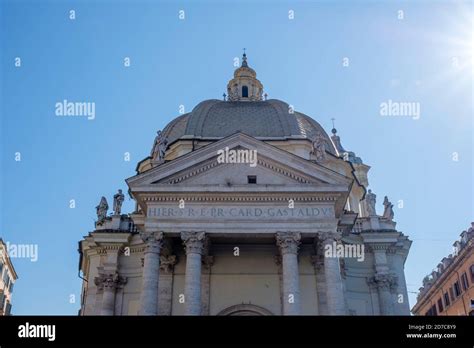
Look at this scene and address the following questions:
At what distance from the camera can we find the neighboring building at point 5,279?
56688 millimetres

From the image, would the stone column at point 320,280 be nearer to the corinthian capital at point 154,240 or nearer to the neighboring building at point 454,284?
the corinthian capital at point 154,240

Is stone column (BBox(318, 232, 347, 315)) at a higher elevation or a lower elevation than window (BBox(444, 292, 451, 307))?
lower

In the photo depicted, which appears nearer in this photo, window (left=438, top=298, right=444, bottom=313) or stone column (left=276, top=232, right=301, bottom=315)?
stone column (left=276, top=232, right=301, bottom=315)

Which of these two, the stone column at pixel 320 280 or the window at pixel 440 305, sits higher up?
the window at pixel 440 305

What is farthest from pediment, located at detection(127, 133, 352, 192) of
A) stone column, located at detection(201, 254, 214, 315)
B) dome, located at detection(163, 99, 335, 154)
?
dome, located at detection(163, 99, 335, 154)

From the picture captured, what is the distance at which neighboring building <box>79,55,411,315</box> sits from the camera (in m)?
26.0

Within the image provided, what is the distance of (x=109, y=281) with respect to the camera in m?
31.2

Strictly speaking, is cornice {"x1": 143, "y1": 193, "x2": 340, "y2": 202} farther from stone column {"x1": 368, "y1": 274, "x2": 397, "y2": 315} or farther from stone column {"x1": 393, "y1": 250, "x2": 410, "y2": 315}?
stone column {"x1": 393, "y1": 250, "x2": 410, "y2": 315}

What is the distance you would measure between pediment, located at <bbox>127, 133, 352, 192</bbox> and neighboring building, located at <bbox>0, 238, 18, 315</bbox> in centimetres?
3486

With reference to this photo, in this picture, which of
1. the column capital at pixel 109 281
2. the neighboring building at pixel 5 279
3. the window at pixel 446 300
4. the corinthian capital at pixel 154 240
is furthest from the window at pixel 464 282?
the neighboring building at pixel 5 279
